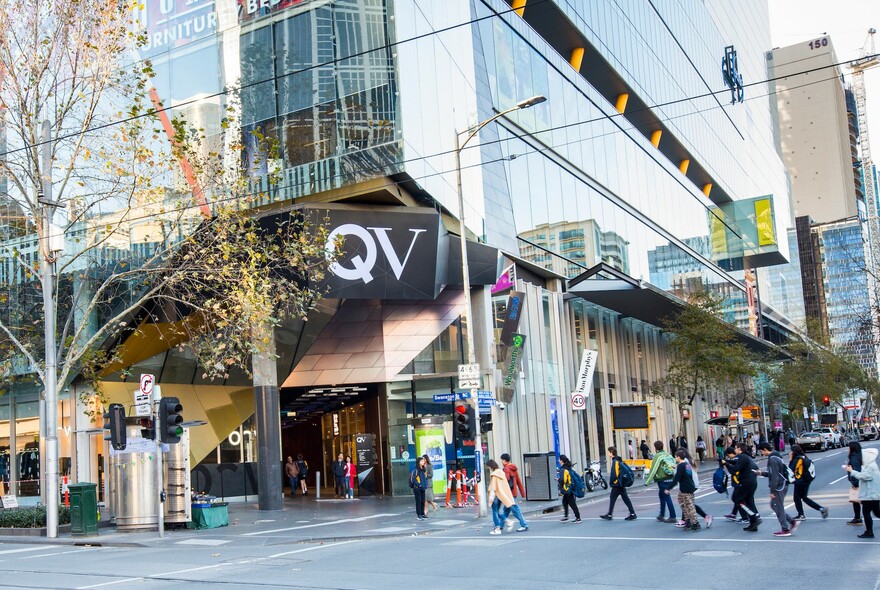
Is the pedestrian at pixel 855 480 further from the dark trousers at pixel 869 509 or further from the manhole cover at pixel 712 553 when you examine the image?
the manhole cover at pixel 712 553

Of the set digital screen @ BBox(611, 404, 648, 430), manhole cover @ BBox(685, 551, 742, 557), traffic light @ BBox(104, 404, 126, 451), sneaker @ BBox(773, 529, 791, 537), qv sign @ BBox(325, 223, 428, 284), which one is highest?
qv sign @ BBox(325, 223, 428, 284)

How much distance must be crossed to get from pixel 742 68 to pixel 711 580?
269ft

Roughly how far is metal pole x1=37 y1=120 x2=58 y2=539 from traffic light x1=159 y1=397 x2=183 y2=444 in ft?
13.6

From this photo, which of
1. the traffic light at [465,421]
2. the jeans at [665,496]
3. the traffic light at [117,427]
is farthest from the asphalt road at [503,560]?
the traffic light at [465,421]

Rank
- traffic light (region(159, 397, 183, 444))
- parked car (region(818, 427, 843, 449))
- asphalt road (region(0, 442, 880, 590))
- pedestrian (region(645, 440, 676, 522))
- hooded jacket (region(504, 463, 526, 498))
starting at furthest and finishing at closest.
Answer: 1. parked car (region(818, 427, 843, 449))
2. hooded jacket (region(504, 463, 526, 498))
3. traffic light (region(159, 397, 183, 444))
4. pedestrian (region(645, 440, 676, 522))
5. asphalt road (region(0, 442, 880, 590))

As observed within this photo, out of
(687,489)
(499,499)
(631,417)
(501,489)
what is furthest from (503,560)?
(631,417)

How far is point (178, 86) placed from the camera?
29.2m

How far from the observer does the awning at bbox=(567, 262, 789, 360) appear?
41125 mm

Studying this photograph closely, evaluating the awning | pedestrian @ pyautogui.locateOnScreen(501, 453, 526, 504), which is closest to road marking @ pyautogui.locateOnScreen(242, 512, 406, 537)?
pedestrian @ pyautogui.locateOnScreen(501, 453, 526, 504)

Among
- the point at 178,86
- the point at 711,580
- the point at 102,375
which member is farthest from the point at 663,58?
the point at 711,580

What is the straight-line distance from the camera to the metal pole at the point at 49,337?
2253 centimetres

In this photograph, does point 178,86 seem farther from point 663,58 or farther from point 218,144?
point 663,58

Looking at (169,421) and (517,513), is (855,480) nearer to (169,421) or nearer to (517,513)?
(517,513)

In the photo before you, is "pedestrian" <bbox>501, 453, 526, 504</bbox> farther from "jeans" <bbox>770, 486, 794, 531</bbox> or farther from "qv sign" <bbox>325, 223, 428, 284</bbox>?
"qv sign" <bbox>325, 223, 428, 284</bbox>
